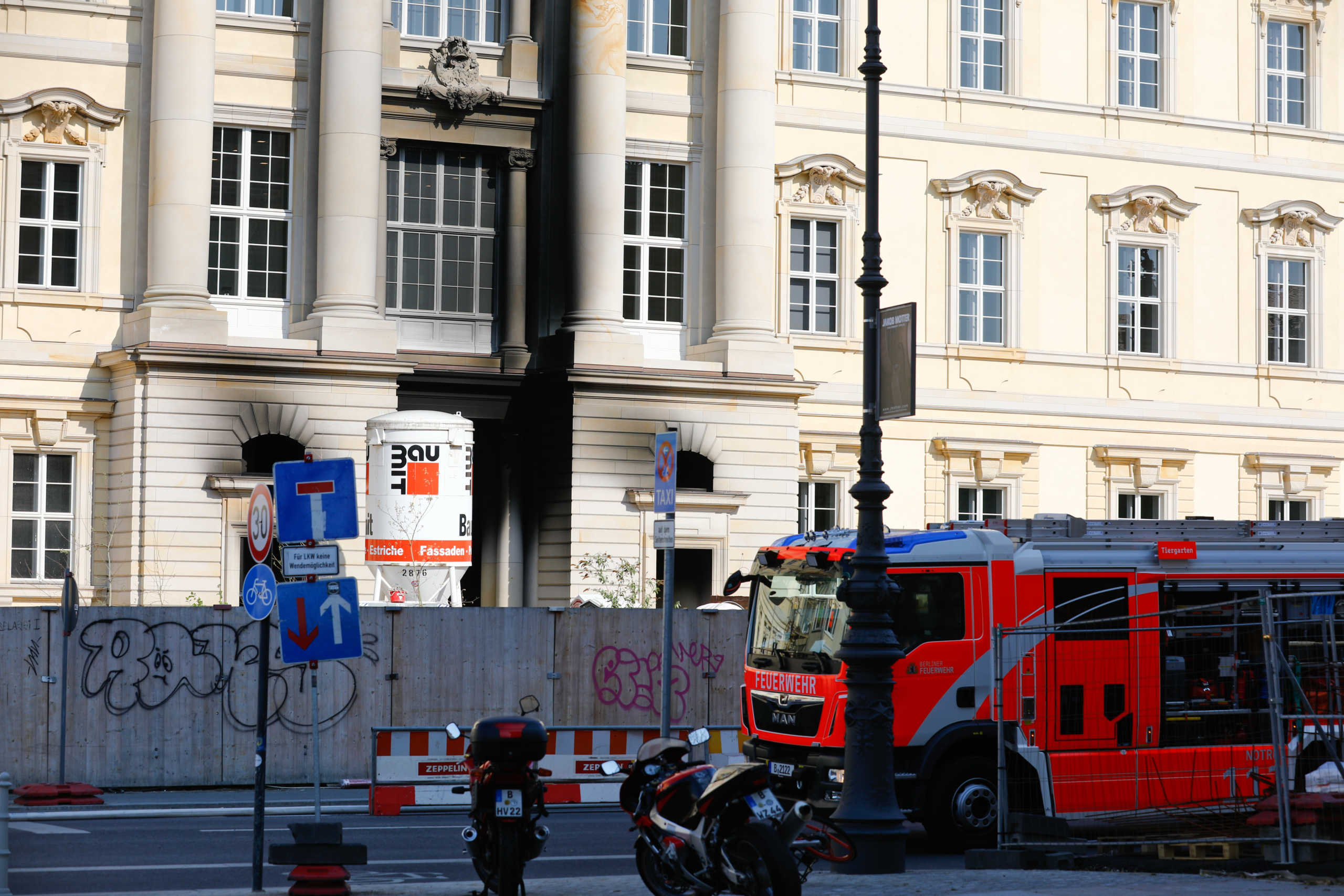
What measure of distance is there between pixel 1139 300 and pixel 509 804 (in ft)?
97.1

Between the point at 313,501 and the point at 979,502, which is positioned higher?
the point at 979,502

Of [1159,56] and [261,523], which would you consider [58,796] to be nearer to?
[261,523]

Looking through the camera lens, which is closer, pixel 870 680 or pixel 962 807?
pixel 870 680

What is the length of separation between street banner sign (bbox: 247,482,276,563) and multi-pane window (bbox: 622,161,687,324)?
21.6 m

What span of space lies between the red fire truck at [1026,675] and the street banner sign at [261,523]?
5231 mm

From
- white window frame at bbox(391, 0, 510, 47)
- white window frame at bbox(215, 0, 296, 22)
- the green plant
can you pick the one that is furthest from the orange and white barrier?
white window frame at bbox(391, 0, 510, 47)

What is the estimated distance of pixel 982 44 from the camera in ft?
123

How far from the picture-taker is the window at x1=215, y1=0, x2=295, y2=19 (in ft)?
108

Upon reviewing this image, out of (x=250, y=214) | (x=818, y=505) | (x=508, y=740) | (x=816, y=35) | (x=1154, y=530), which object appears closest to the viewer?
(x=508, y=740)

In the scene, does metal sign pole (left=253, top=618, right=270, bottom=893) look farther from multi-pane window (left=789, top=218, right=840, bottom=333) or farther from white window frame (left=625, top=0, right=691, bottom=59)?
white window frame (left=625, top=0, right=691, bottom=59)

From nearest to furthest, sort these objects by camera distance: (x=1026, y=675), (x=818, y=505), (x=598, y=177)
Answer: (x=1026, y=675) → (x=598, y=177) → (x=818, y=505)

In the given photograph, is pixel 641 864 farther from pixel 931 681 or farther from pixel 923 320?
pixel 923 320

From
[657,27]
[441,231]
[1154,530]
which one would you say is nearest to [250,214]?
[441,231]

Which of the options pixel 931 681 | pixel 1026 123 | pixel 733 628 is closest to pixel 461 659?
pixel 733 628
